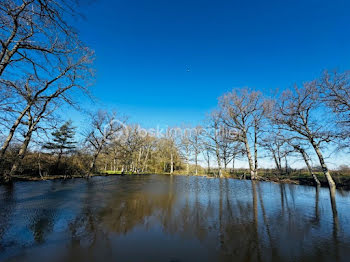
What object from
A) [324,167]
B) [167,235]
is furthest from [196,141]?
[167,235]

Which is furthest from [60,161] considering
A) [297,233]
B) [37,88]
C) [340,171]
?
[340,171]

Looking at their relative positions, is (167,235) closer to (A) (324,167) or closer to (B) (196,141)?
(A) (324,167)

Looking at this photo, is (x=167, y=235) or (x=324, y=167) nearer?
(x=167, y=235)

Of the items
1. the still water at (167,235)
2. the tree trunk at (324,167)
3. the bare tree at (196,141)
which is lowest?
the still water at (167,235)

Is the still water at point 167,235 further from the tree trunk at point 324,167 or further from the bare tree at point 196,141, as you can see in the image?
the bare tree at point 196,141

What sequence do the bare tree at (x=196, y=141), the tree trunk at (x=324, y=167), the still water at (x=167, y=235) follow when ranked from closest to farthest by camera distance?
the still water at (x=167, y=235) → the tree trunk at (x=324, y=167) → the bare tree at (x=196, y=141)

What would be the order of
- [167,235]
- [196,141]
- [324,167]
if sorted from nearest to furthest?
[167,235] → [324,167] → [196,141]

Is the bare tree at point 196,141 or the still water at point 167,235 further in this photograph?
the bare tree at point 196,141

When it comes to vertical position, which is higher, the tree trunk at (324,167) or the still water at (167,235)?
the tree trunk at (324,167)

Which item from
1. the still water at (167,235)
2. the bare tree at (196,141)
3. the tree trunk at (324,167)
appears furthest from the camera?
the bare tree at (196,141)

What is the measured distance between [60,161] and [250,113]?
74.5 ft

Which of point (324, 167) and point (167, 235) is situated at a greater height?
point (324, 167)

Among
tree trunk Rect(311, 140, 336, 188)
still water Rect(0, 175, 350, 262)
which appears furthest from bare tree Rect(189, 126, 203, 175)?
still water Rect(0, 175, 350, 262)

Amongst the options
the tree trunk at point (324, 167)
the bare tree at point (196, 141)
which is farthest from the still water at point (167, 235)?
the bare tree at point (196, 141)
